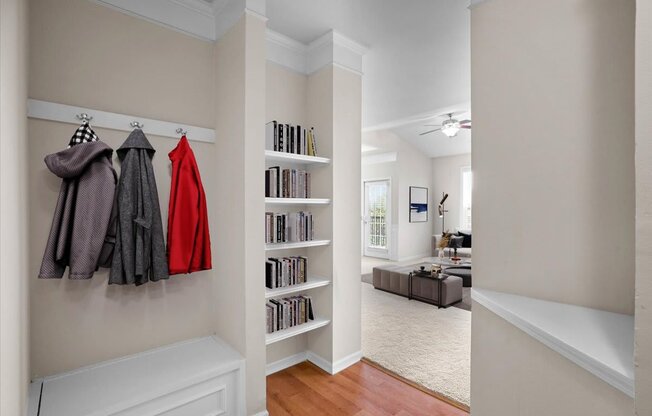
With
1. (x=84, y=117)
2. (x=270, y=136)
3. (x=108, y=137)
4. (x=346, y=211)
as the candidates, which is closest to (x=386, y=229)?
(x=346, y=211)

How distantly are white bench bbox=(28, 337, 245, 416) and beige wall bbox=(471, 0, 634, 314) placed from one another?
5.11 feet

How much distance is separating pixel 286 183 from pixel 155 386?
61.1 inches

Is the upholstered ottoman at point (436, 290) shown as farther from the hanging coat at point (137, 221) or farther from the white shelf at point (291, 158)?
the hanging coat at point (137, 221)

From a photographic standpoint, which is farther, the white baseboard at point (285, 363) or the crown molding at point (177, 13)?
the white baseboard at point (285, 363)

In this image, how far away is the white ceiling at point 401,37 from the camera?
2.27 meters

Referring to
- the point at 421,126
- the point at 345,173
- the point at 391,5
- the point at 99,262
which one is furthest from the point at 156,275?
the point at 421,126

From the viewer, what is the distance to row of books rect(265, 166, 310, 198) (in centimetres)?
240

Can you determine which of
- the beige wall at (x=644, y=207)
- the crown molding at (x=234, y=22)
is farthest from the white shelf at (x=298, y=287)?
the beige wall at (x=644, y=207)

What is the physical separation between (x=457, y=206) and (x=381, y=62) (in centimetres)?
589

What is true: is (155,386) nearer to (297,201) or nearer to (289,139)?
(297,201)

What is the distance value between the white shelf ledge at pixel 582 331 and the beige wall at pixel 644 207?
0.14 ft

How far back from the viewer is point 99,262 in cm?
171

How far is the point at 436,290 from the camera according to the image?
13.9 ft

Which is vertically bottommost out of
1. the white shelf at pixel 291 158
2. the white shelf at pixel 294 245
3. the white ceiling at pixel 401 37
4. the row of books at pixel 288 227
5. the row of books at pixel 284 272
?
the row of books at pixel 284 272
